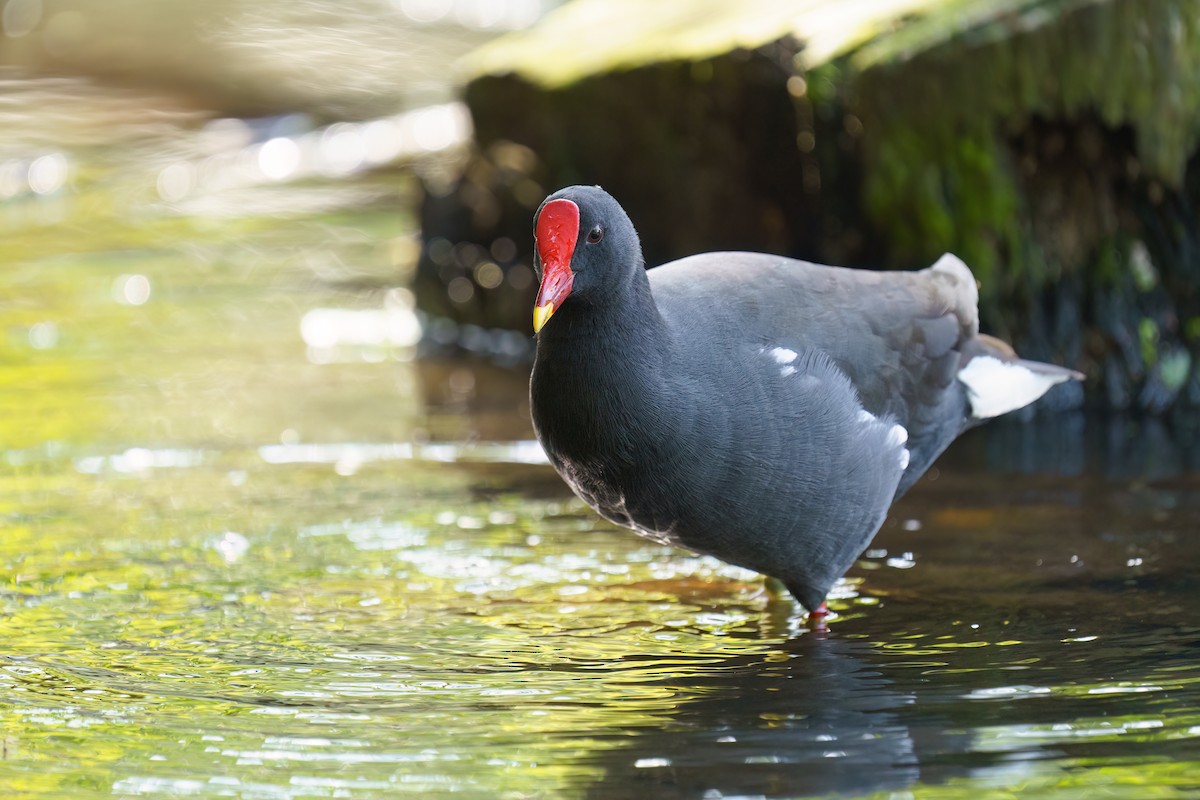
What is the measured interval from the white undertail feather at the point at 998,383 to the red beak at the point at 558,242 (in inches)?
74.5

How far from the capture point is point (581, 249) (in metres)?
3.89

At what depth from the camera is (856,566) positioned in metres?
5.28

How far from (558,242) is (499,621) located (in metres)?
1.33

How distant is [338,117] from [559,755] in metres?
11.4

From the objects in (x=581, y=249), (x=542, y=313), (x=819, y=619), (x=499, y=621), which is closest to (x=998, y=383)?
(x=819, y=619)

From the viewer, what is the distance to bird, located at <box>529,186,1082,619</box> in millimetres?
4000

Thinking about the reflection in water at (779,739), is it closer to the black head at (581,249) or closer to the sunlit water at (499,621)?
the sunlit water at (499,621)

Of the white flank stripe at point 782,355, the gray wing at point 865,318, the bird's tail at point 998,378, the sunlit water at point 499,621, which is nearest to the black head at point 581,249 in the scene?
the gray wing at point 865,318

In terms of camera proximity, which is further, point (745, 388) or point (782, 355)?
point (782, 355)

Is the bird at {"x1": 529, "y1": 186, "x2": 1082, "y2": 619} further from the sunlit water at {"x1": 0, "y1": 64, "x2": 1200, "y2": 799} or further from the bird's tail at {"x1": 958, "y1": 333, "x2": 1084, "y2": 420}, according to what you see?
the sunlit water at {"x1": 0, "y1": 64, "x2": 1200, "y2": 799}

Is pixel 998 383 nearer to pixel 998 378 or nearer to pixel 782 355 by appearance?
pixel 998 378

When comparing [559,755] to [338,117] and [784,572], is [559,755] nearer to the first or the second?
[784,572]

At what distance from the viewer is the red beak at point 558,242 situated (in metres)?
3.82

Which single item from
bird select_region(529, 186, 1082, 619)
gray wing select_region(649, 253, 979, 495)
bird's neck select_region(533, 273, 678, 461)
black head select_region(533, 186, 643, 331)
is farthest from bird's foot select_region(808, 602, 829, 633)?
black head select_region(533, 186, 643, 331)
